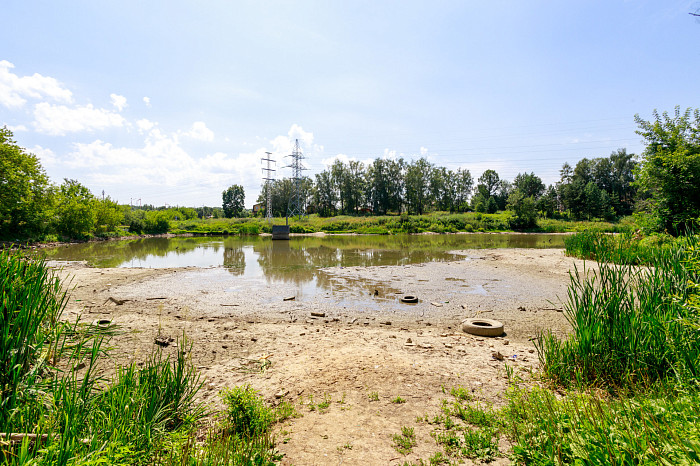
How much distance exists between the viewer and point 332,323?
8.78 meters

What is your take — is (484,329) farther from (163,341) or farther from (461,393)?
(163,341)

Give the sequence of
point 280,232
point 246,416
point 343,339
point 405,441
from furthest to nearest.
Result: point 280,232 → point 343,339 → point 246,416 → point 405,441

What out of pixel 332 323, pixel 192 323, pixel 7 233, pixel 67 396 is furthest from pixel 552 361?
pixel 7 233

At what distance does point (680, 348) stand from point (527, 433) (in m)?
2.44

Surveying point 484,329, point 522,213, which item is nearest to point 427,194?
point 522,213

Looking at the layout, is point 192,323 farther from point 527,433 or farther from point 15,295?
point 527,433

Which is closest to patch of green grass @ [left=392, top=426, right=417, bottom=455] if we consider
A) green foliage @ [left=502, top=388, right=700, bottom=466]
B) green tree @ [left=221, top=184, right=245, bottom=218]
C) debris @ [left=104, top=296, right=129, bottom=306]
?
green foliage @ [left=502, top=388, right=700, bottom=466]

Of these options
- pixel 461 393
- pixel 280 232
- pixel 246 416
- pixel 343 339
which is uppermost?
pixel 280 232

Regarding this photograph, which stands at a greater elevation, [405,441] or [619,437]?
[619,437]

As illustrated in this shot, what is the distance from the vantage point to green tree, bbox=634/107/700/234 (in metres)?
16.7

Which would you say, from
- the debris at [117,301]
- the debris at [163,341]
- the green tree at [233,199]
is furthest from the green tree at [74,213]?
the green tree at [233,199]

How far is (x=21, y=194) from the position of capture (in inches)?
1093

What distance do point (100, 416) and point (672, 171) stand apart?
25449 millimetres

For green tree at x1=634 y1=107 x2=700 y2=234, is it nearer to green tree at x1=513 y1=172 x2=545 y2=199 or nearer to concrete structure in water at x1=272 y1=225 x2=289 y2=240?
concrete structure in water at x1=272 y1=225 x2=289 y2=240
